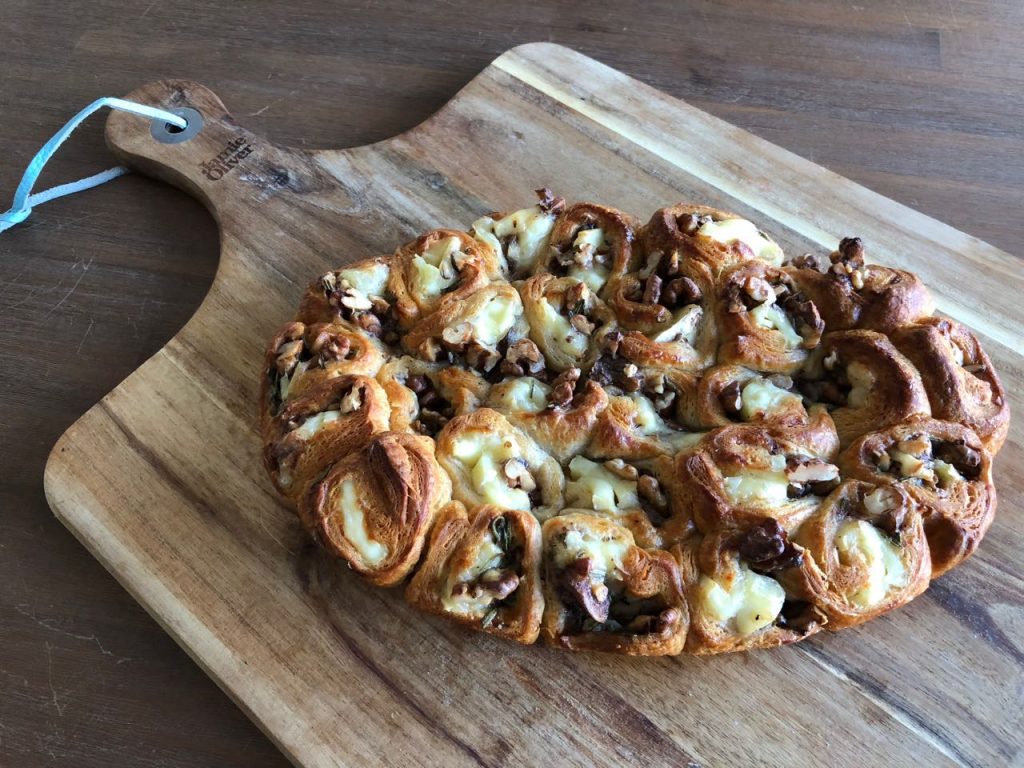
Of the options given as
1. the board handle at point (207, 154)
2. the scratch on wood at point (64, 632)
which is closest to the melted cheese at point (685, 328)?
the board handle at point (207, 154)

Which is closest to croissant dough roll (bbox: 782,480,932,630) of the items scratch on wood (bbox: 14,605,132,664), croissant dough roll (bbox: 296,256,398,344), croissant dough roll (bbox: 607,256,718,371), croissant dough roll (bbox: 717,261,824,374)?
croissant dough roll (bbox: 717,261,824,374)

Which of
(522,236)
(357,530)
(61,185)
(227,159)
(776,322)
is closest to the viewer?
(357,530)

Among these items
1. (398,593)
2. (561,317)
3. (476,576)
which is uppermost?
(561,317)

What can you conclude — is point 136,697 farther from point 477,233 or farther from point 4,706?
point 477,233

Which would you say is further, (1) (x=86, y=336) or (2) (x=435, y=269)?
(1) (x=86, y=336)

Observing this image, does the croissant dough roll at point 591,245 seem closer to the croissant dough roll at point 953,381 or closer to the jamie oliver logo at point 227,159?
the croissant dough roll at point 953,381

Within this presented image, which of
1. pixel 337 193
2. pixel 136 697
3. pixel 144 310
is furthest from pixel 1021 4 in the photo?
pixel 136 697

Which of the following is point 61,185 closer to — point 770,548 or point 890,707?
point 770,548

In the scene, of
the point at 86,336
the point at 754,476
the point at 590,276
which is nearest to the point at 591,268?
the point at 590,276
